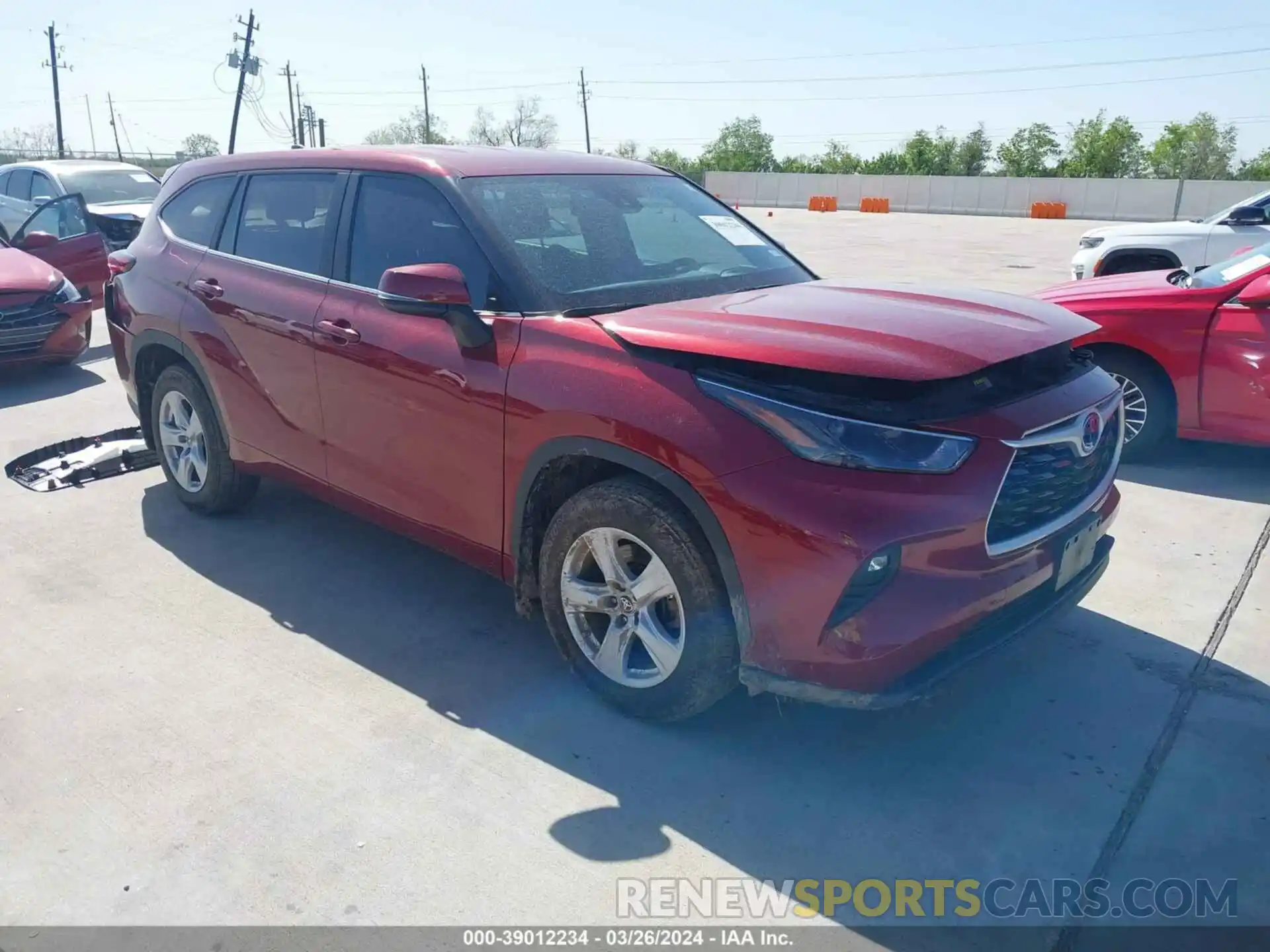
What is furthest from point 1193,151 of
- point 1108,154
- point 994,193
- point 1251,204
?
point 1251,204

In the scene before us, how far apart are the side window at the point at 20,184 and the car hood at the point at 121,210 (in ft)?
2.72

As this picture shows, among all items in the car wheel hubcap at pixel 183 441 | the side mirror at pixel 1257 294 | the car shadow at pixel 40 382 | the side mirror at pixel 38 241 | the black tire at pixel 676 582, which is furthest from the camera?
the side mirror at pixel 38 241

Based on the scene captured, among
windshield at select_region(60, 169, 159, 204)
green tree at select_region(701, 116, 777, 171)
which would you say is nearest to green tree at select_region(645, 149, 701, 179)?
green tree at select_region(701, 116, 777, 171)

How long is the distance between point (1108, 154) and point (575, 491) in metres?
80.9

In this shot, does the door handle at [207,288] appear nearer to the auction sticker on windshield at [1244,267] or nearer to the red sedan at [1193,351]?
the red sedan at [1193,351]

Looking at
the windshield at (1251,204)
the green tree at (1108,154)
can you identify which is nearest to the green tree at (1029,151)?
the green tree at (1108,154)

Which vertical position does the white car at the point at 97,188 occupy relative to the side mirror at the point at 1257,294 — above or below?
above

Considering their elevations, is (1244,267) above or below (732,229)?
below

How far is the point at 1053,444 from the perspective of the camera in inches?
122

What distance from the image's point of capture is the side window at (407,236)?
12.2 ft

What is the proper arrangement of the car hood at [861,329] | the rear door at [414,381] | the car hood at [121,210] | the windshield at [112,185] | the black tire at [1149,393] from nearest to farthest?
the car hood at [861,329], the rear door at [414,381], the black tire at [1149,393], the car hood at [121,210], the windshield at [112,185]

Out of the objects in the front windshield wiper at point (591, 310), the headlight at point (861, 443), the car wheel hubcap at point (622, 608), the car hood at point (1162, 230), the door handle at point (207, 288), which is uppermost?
the car hood at point (1162, 230)

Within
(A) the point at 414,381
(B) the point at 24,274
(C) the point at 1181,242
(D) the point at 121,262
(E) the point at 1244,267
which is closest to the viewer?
(A) the point at 414,381

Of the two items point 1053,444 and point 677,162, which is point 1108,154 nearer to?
point 677,162
